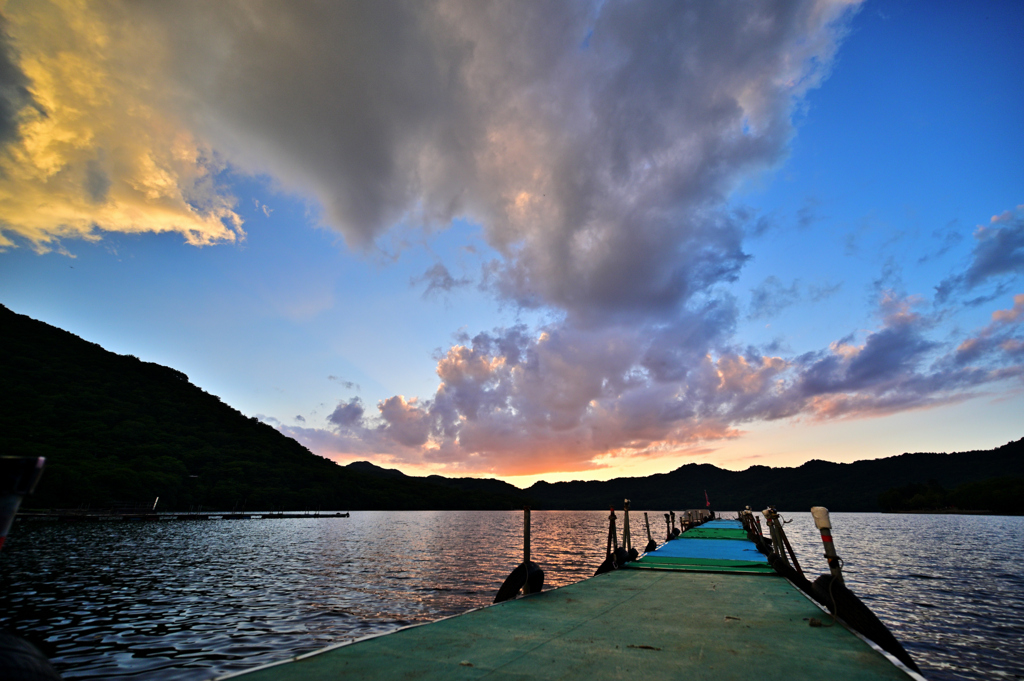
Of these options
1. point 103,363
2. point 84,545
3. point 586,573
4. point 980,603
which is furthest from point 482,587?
point 103,363

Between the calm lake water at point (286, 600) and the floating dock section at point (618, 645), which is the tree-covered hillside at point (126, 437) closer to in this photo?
the calm lake water at point (286, 600)

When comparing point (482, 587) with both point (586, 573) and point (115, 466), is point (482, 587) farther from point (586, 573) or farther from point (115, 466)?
point (115, 466)

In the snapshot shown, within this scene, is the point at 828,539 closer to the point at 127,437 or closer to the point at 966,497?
the point at 127,437

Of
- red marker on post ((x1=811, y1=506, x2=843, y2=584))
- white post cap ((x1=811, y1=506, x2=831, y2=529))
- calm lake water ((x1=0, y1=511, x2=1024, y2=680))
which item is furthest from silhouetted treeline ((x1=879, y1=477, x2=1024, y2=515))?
white post cap ((x1=811, y1=506, x2=831, y2=529))

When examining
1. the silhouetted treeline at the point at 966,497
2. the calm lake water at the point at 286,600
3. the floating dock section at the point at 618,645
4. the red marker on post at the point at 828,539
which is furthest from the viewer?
the silhouetted treeline at the point at 966,497

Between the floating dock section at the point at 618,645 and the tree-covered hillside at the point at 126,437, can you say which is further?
the tree-covered hillside at the point at 126,437

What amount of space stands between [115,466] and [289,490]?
71376 mm

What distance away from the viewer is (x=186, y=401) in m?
178

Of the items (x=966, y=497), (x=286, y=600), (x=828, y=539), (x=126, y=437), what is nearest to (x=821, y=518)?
(x=828, y=539)

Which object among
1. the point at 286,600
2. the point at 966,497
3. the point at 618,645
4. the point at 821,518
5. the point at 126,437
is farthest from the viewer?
the point at 966,497

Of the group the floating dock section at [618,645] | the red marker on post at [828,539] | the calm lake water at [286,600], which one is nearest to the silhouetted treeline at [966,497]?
the calm lake water at [286,600]

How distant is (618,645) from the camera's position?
6.79 m

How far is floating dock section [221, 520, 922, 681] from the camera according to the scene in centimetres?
562

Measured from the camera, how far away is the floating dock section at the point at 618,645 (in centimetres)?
562
